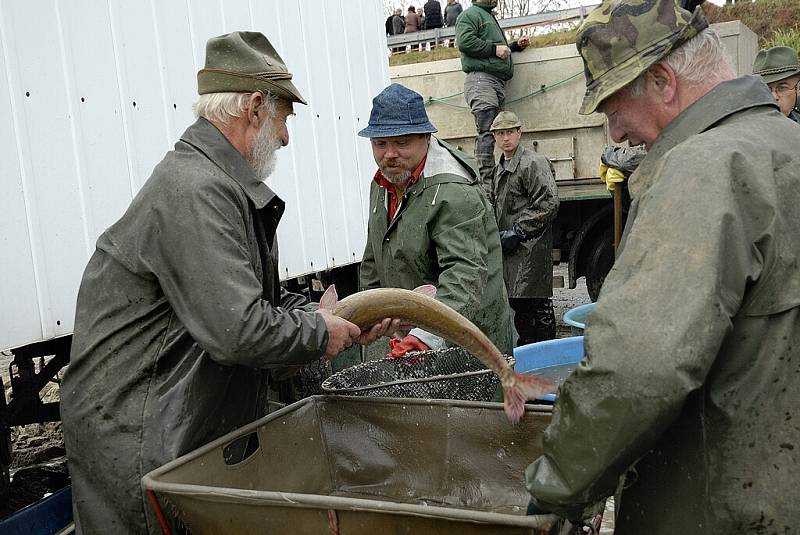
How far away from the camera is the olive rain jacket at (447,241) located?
3.99 metres

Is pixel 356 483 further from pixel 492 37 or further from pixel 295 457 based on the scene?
pixel 492 37

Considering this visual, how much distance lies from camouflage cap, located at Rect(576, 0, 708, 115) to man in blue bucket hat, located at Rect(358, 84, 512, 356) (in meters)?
1.94

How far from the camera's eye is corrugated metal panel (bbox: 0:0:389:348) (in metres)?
3.24

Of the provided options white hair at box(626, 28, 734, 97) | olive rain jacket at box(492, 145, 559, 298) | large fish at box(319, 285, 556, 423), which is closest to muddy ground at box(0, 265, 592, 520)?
large fish at box(319, 285, 556, 423)

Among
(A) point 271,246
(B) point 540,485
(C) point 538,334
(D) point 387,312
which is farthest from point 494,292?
(C) point 538,334

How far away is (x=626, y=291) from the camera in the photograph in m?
1.73

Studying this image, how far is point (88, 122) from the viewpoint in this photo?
3.61 m

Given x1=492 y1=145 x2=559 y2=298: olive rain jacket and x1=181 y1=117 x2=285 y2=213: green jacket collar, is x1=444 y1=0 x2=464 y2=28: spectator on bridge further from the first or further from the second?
x1=181 y1=117 x2=285 y2=213: green jacket collar

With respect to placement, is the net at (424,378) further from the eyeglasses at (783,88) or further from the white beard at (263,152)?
the eyeglasses at (783,88)

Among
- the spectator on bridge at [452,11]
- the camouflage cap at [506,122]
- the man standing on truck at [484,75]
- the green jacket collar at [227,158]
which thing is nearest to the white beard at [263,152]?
the green jacket collar at [227,158]

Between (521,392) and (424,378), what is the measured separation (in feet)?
2.24

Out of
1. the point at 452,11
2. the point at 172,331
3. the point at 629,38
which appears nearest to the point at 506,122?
the point at 172,331

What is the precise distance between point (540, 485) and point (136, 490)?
1.45m

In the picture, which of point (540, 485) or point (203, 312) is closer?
point (540, 485)
